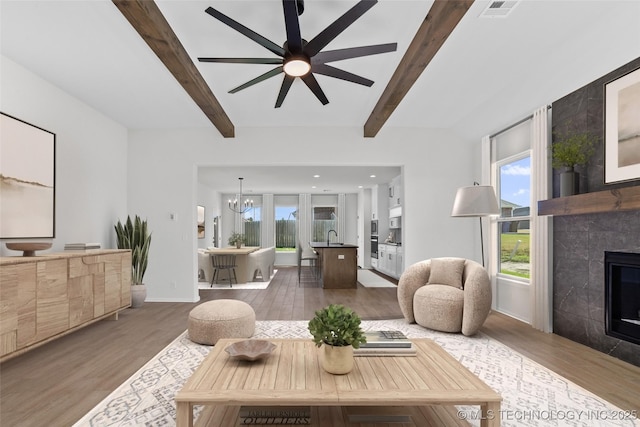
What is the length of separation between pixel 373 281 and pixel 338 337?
622 cm

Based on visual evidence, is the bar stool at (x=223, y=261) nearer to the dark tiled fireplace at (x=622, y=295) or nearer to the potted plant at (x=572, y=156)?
the potted plant at (x=572, y=156)

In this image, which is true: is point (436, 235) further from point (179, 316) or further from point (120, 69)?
point (120, 69)

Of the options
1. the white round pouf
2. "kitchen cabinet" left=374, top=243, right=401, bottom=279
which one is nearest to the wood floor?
→ the white round pouf

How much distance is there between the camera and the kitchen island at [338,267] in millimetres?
7137

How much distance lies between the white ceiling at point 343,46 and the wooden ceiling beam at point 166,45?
9cm

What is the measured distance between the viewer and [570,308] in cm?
364

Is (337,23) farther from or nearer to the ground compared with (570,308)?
farther from the ground

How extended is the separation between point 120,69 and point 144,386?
3.06m

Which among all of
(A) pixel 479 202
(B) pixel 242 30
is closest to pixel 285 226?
(A) pixel 479 202

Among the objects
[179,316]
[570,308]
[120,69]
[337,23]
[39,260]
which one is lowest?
[179,316]

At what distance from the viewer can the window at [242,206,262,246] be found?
1208cm

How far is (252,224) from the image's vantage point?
1210 cm

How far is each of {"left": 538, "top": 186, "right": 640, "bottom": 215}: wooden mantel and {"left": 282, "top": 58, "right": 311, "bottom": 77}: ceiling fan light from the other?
2597 millimetres

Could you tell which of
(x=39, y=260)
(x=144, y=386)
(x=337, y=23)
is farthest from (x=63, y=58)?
(x=144, y=386)
